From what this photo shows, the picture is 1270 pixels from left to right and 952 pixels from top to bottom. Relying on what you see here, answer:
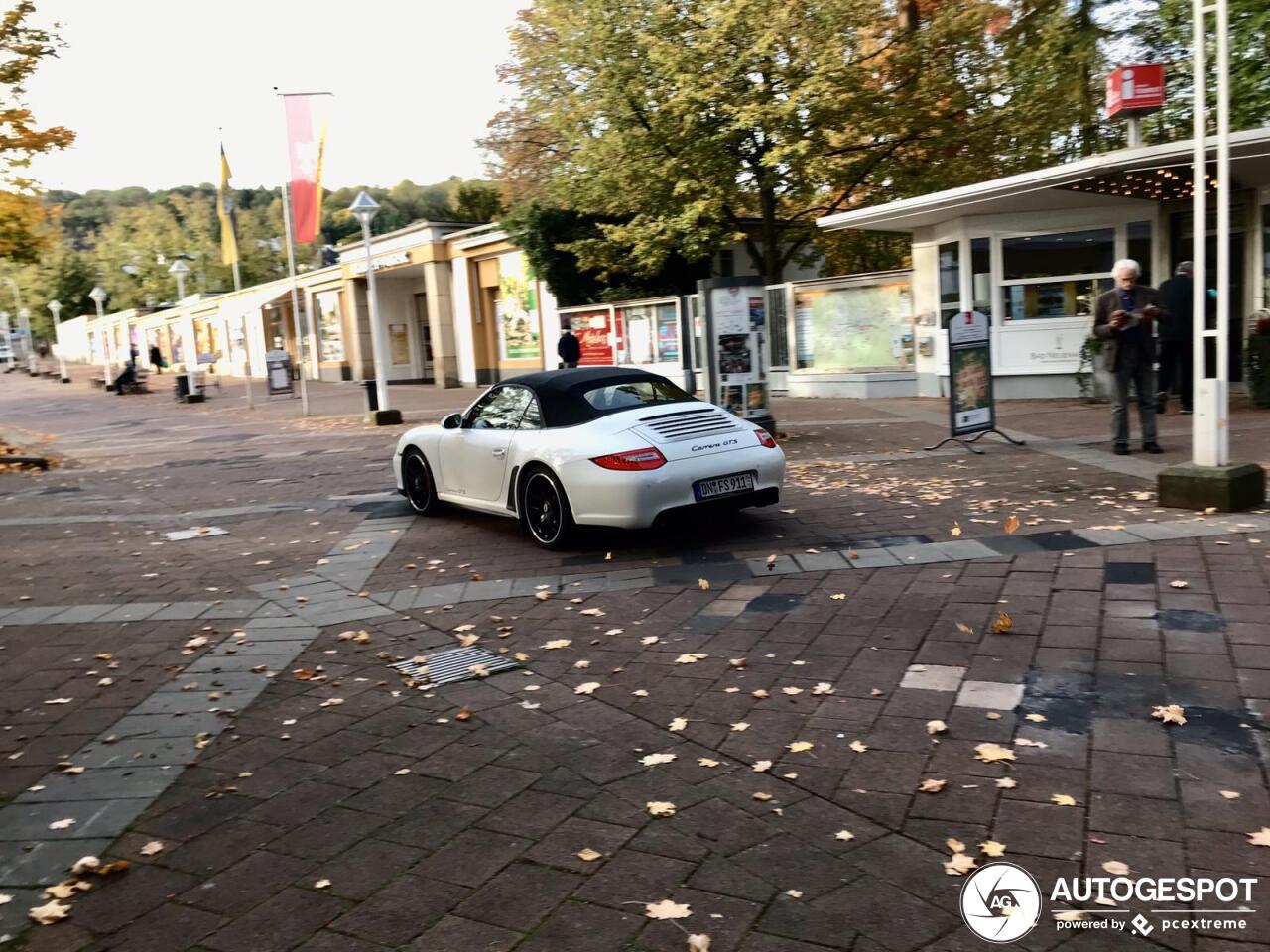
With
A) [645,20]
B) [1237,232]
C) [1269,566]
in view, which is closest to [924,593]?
[1269,566]

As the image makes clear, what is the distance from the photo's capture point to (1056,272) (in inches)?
658

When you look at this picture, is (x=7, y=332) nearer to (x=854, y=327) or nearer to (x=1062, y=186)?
(x=854, y=327)

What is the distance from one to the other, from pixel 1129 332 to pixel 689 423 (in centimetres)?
501

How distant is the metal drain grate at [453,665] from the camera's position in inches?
206

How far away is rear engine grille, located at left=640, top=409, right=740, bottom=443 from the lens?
7.65 m

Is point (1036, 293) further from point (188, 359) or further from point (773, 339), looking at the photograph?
point (188, 359)

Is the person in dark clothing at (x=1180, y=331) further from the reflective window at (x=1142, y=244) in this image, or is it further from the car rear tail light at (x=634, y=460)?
the car rear tail light at (x=634, y=460)

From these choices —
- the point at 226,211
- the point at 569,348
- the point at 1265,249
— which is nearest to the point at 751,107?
the point at 569,348

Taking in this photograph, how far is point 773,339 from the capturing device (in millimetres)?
22234

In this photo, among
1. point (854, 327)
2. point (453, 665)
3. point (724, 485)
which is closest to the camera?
point (453, 665)

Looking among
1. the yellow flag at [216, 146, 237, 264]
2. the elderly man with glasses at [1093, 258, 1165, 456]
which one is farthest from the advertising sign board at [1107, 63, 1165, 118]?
the yellow flag at [216, 146, 237, 264]

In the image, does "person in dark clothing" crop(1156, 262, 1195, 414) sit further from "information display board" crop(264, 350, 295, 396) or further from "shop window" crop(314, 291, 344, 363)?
"shop window" crop(314, 291, 344, 363)

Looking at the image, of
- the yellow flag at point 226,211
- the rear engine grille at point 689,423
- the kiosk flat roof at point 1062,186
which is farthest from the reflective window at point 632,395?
the yellow flag at point 226,211

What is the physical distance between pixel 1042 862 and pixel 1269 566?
386 cm
